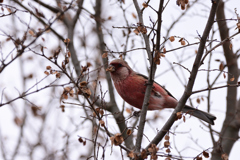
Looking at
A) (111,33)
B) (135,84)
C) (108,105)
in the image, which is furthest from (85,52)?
(135,84)

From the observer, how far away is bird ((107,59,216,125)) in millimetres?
4715

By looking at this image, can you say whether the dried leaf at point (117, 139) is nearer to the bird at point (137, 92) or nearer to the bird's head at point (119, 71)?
the bird at point (137, 92)

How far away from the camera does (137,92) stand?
4.71 m

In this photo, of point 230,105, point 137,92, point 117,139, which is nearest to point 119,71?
point 137,92

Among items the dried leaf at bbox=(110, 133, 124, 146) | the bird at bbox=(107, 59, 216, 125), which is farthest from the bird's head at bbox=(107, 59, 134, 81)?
the dried leaf at bbox=(110, 133, 124, 146)

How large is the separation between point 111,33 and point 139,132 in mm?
2759

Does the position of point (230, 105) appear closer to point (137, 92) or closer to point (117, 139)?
point (137, 92)

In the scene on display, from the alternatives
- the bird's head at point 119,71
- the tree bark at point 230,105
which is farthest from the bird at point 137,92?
the tree bark at point 230,105

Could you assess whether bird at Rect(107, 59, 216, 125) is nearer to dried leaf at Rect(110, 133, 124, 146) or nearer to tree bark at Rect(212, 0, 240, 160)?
tree bark at Rect(212, 0, 240, 160)

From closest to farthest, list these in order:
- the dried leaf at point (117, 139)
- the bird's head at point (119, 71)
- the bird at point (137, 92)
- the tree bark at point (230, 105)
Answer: the dried leaf at point (117, 139) < the bird at point (137, 92) < the bird's head at point (119, 71) < the tree bark at point (230, 105)

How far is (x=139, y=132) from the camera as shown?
3.33m

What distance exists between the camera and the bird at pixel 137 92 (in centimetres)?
471

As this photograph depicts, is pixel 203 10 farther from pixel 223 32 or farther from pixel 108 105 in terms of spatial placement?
pixel 108 105

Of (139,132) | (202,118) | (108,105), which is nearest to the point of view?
(139,132)
